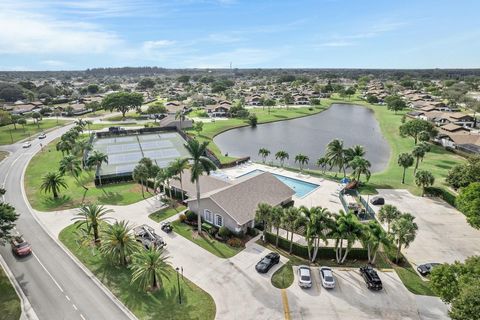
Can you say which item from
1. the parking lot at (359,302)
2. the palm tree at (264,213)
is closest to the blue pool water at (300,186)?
the palm tree at (264,213)

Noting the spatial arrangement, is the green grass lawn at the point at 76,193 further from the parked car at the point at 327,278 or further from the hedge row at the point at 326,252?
the parked car at the point at 327,278

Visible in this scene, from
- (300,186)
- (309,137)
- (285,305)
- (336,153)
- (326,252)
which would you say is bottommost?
(285,305)

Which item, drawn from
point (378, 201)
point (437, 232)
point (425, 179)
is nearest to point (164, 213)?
point (378, 201)

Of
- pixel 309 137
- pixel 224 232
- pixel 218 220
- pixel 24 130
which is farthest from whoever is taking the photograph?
pixel 24 130

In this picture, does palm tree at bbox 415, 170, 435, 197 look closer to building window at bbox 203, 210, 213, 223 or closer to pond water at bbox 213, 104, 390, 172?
pond water at bbox 213, 104, 390, 172

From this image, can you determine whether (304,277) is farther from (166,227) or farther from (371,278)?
(166,227)

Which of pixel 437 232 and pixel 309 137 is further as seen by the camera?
pixel 309 137
